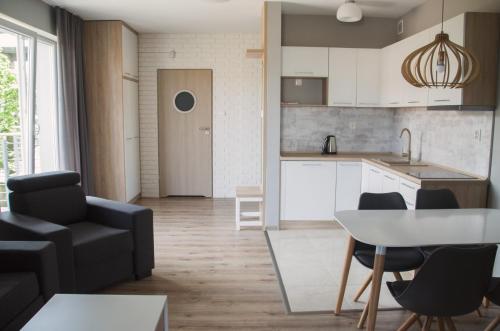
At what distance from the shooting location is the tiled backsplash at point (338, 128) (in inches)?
212

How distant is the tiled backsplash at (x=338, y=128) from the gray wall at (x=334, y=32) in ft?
2.75

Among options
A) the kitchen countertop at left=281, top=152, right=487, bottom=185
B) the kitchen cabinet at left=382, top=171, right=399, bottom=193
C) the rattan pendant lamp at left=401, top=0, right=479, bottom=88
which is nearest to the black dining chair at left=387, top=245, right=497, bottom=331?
the rattan pendant lamp at left=401, top=0, right=479, bottom=88

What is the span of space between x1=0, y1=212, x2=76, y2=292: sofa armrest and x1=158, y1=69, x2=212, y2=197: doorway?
A: 3831 millimetres

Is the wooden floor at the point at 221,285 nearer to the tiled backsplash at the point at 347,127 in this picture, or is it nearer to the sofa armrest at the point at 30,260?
the sofa armrest at the point at 30,260

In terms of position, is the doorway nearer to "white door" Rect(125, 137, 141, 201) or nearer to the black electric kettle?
"white door" Rect(125, 137, 141, 201)

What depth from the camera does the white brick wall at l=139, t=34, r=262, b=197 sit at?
653cm

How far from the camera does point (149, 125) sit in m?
6.69

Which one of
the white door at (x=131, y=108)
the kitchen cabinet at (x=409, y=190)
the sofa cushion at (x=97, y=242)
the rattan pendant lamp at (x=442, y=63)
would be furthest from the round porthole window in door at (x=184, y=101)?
the rattan pendant lamp at (x=442, y=63)

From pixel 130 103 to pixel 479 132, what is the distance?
4.65 metres

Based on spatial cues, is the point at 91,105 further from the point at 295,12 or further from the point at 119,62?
the point at 295,12

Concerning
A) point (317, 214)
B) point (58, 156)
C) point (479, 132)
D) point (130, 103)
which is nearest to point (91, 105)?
point (130, 103)

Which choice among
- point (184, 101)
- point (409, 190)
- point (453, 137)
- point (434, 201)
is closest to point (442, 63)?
point (434, 201)

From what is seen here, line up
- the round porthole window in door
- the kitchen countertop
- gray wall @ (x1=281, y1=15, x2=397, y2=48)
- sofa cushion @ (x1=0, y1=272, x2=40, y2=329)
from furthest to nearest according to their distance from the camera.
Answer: the round porthole window in door < gray wall @ (x1=281, y1=15, x2=397, y2=48) < the kitchen countertop < sofa cushion @ (x1=0, y1=272, x2=40, y2=329)

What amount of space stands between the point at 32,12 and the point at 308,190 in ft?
12.1
